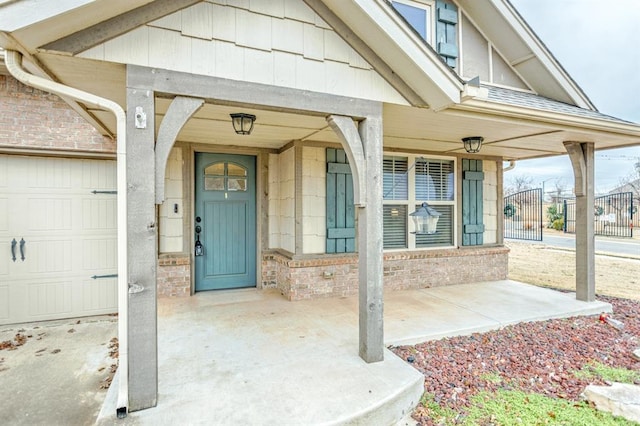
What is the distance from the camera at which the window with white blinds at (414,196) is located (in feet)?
18.8

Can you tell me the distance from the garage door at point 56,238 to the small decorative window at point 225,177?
1254 mm

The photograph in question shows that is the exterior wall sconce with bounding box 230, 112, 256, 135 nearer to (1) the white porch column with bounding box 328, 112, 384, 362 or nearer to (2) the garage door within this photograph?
(1) the white porch column with bounding box 328, 112, 384, 362

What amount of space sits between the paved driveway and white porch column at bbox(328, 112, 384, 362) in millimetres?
2157

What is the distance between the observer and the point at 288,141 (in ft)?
16.6

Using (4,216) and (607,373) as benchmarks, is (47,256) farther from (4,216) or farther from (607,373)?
(607,373)

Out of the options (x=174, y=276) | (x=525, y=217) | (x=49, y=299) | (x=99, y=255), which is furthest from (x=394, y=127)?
(x=525, y=217)

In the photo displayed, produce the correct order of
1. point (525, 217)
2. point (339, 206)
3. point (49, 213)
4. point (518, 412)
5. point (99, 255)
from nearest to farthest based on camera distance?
point (518, 412) → point (49, 213) → point (99, 255) → point (339, 206) → point (525, 217)

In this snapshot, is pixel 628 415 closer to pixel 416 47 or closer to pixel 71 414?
pixel 416 47

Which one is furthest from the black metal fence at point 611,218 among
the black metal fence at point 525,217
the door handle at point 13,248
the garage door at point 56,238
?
the door handle at point 13,248

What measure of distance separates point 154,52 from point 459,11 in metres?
4.63

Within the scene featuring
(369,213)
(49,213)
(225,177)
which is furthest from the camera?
(225,177)

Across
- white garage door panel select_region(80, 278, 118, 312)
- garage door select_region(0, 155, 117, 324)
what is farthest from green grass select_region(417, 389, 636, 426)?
garage door select_region(0, 155, 117, 324)

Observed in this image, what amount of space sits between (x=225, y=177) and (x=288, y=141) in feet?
3.78

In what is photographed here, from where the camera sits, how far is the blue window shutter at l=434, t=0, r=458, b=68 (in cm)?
488
